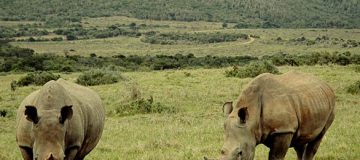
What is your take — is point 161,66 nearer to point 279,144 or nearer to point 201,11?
point 279,144

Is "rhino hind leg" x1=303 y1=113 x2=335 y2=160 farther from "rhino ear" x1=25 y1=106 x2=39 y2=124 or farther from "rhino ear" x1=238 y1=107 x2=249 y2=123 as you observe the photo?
"rhino ear" x1=25 y1=106 x2=39 y2=124

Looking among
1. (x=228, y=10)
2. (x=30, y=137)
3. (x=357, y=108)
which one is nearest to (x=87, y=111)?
(x=30, y=137)

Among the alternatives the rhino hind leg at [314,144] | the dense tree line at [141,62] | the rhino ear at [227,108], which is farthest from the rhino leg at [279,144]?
the dense tree line at [141,62]

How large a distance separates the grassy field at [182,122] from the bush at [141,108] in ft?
1.32

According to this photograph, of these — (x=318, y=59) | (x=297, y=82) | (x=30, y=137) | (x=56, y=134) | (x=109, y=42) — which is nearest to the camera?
(x=56, y=134)

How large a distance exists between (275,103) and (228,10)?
149605 mm

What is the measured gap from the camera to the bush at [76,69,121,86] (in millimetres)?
29109

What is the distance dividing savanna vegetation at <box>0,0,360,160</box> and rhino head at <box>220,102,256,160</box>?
13.8ft

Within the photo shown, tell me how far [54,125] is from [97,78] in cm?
2303

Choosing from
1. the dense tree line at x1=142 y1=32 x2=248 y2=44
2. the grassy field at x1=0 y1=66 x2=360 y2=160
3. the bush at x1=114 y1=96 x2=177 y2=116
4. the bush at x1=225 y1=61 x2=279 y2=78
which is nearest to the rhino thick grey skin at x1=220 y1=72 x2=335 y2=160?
the grassy field at x1=0 y1=66 x2=360 y2=160

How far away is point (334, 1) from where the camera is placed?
557 ft

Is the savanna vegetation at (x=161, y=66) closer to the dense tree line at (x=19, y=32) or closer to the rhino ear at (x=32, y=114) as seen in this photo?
the dense tree line at (x=19, y=32)

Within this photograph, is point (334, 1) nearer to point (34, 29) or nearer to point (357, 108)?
point (34, 29)

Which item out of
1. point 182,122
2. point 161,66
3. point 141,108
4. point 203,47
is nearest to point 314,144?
point 182,122
